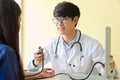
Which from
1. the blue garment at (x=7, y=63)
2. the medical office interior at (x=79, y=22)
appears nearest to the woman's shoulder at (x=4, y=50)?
the blue garment at (x=7, y=63)

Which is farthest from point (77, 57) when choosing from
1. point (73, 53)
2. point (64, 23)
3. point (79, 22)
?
point (79, 22)

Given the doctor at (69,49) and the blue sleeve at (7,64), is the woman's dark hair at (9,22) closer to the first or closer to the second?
the blue sleeve at (7,64)

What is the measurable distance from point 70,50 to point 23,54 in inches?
48.8

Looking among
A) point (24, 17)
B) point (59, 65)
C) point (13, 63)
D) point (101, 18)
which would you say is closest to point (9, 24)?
point (13, 63)

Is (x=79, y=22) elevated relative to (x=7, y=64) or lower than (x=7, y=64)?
elevated

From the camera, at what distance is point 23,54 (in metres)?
3.06

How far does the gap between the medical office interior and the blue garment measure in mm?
1771

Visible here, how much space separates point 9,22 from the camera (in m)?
1.00

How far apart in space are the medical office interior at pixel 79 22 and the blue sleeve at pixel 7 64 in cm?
177

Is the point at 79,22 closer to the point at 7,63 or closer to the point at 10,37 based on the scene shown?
the point at 10,37

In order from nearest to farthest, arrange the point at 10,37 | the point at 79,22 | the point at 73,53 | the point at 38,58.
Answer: the point at 10,37 → the point at 38,58 → the point at 73,53 → the point at 79,22

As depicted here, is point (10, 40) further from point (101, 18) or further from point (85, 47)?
point (101, 18)

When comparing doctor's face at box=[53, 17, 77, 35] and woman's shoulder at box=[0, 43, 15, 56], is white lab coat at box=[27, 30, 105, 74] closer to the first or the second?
doctor's face at box=[53, 17, 77, 35]

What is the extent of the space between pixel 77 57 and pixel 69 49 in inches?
4.0
